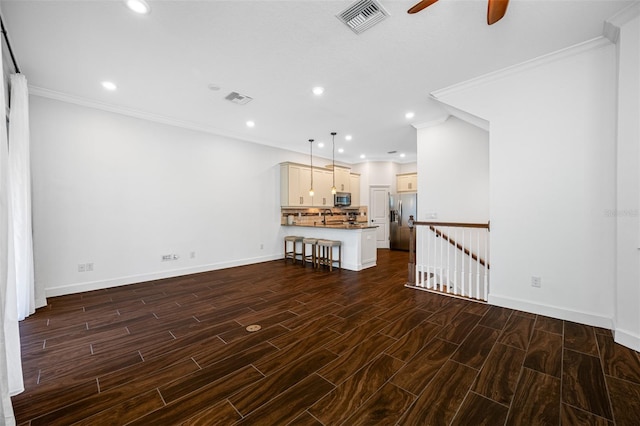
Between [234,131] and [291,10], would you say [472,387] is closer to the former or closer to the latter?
[291,10]

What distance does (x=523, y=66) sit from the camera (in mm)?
3166

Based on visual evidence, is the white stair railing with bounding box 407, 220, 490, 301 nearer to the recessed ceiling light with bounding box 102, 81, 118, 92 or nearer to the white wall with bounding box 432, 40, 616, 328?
the white wall with bounding box 432, 40, 616, 328

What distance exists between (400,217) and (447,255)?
13.2 feet

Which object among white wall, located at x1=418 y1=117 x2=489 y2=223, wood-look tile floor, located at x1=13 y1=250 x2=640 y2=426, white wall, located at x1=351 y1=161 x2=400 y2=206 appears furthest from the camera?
white wall, located at x1=351 y1=161 x2=400 y2=206

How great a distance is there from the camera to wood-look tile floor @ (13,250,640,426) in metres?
1.64

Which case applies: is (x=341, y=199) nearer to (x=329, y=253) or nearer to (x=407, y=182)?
(x=407, y=182)

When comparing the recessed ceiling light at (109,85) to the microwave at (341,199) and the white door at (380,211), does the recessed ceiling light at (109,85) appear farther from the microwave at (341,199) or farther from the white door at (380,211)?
the white door at (380,211)

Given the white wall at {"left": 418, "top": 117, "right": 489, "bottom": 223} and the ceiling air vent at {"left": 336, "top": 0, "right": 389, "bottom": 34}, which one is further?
the white wall at {"left": 418, "top": 117, "right": 489, "bottom": 223}

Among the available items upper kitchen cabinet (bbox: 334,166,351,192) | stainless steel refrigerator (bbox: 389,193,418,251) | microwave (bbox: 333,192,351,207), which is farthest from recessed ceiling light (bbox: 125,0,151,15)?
stainless steel refrigerator (bbox: 389,193,418,251)

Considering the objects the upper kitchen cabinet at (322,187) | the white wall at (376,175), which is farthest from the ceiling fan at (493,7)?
the white wall at (376,175)

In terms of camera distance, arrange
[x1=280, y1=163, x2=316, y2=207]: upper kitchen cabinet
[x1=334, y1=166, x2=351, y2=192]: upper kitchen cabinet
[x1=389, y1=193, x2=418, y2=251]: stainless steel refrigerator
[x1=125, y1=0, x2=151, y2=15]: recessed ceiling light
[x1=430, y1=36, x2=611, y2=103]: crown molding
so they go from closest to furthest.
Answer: [x1=125, y1=0, x2=151, y2=15]: recessed ceiling light < [x1=430, y1=36, x2=611, y2=103]: crown molding < [x1=280, y1=163, x2=316, y2=207]: upper kitchen cabinet < [x1=389, y1=193, x2=418, y2=251]: stainless steel refrigerator < [x1=334, y1=166, x2=351, y2=192]: upper kitchen cabinet

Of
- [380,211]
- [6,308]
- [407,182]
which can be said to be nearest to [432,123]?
[407,182]

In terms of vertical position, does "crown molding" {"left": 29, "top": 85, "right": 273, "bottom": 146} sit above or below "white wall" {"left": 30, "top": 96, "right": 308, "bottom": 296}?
above

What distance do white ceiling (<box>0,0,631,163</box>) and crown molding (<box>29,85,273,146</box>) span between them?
4 centimetres
